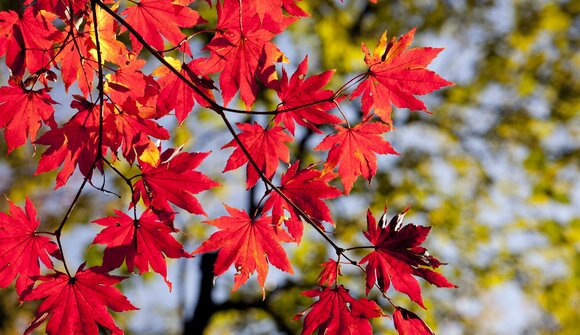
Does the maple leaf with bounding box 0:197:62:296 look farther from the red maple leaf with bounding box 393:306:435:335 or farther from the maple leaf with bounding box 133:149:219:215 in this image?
the red maple leaf with bounding box 393:306:435:335

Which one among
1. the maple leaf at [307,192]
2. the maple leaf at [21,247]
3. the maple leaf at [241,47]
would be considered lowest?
the maple leaf at [21,247]

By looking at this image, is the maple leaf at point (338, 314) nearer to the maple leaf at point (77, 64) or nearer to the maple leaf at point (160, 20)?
the maple leaf at point (160, 20)

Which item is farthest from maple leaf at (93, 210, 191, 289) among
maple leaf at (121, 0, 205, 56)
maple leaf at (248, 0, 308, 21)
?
maple leaf at (248, 0, 308, 21)

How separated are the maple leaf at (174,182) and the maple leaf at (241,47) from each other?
0.24 m

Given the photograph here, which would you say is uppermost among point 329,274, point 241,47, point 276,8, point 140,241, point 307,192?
point 276,8

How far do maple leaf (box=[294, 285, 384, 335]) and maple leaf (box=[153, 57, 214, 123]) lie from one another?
0.66 metres

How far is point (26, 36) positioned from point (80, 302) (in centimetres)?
85

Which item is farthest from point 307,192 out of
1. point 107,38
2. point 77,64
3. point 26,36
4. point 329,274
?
point 26,36

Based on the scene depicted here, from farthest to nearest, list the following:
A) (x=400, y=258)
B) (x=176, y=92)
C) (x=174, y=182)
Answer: (x=176, y=92)
(x=174, y=182)
(x=400, y=258)

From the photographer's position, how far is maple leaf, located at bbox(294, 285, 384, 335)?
50.5 inches

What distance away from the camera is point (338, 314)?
1323mm

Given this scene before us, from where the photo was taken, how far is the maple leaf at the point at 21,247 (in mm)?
1380

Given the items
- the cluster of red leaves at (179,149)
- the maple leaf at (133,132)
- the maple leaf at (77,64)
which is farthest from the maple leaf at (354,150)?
the maple leaf at (77,64)

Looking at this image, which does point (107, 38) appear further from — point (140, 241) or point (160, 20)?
point (140, 241)
